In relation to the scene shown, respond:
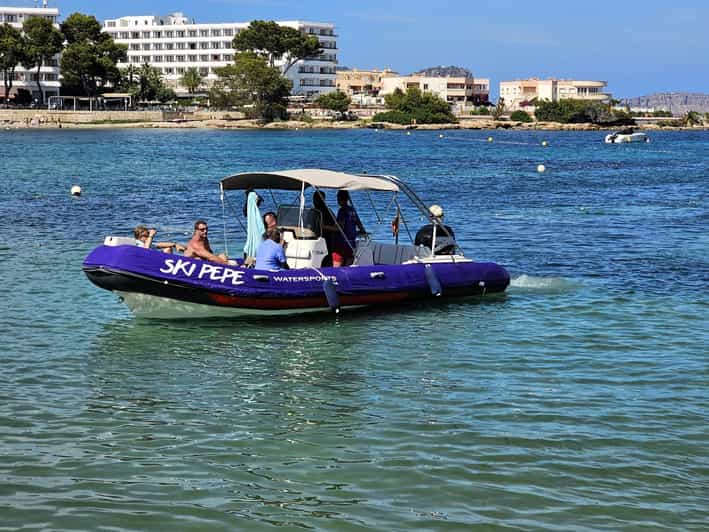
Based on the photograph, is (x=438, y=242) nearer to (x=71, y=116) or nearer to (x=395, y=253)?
(x=395, y=253)

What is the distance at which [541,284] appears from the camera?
2509 cm

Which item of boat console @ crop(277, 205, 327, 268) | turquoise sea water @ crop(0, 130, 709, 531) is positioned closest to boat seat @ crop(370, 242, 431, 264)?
turquoise sea water @ crop(0, 130, 709, 531)

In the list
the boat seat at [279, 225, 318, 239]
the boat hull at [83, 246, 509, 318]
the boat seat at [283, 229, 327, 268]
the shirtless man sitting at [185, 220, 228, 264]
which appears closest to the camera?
the boat hull at [83, 246, 509, 318]

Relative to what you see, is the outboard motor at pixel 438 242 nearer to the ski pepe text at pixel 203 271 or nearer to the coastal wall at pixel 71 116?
the ski pepe text at pixel 203 271

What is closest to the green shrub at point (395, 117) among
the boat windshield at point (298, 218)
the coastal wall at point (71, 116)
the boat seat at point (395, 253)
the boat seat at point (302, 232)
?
the coastal wall at point (71, 116)

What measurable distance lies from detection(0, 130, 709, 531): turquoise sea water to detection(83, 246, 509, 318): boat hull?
39cm

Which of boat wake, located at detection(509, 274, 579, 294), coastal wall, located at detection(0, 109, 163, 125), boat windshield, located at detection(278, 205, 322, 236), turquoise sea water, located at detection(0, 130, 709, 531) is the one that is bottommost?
turquoise sea water, located at detection(0, 130, 709, 531)

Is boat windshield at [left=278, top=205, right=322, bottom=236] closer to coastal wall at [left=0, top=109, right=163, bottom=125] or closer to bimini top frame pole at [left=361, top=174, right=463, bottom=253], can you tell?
bimini top frame pole at [left=361, top=174, right=463, bottom=253]

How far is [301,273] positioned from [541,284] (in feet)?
24.9

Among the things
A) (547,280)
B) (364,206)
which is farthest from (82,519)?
(364,206)

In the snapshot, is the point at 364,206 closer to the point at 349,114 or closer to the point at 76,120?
the point at 76,120

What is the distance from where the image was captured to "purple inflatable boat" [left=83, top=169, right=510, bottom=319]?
731 inches

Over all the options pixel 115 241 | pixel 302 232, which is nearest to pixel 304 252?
pixel 302 232

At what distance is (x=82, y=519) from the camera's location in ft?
34.7
